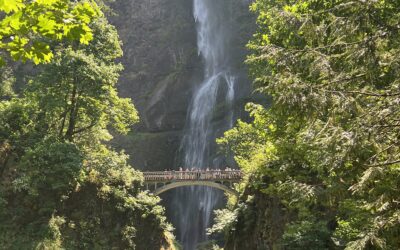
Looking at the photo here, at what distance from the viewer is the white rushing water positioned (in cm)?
3622

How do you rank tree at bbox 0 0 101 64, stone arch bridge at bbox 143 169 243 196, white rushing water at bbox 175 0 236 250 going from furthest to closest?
white rushing water at bbox 175 0 236 250 → stone arch bridge at bbox 143 169 243 196 → tree at bbox 0 0 101 64

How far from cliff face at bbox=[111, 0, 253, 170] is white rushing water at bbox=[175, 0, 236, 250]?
41.4 inches

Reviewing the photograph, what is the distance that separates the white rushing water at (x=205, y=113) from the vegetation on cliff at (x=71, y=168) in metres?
13.9

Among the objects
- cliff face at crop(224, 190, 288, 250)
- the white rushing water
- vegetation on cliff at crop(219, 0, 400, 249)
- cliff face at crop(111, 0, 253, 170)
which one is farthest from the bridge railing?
vegetation on cliff at crop(219, 0, 400, 249)

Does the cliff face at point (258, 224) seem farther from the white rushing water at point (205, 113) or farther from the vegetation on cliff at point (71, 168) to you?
the white rushing water at point (205, 113)

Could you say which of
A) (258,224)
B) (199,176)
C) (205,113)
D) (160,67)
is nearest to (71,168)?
(258,224)

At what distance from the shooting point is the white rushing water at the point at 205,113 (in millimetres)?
36219

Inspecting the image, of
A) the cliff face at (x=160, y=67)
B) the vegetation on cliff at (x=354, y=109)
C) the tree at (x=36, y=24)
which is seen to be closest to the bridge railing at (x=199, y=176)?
the cliff face at (x=160, y=67)

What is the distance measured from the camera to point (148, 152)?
43656 mm

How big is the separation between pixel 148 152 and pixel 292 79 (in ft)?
123

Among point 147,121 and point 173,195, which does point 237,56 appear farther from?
point 173,195

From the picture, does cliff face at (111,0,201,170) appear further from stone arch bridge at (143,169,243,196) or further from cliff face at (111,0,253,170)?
stone arch bridge at (143,169,243,196)

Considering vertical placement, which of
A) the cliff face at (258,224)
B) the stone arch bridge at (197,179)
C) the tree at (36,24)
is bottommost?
the cliff face at (258,224)

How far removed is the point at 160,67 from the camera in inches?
1944
